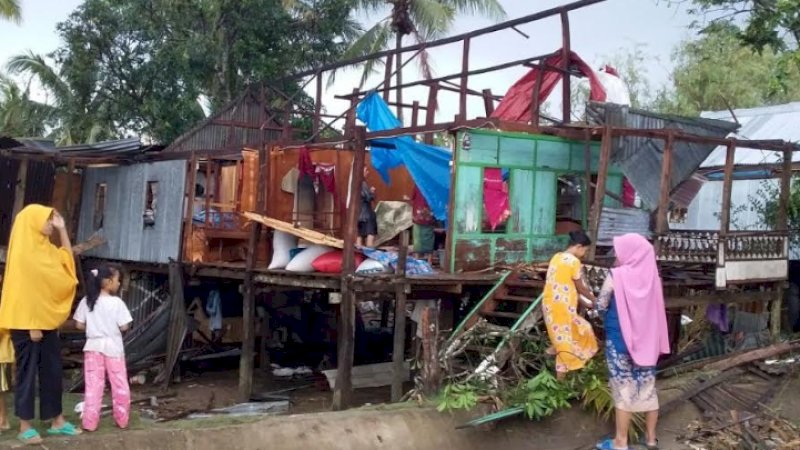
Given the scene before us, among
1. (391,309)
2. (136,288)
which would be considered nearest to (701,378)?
(391,309)

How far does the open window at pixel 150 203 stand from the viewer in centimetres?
1517

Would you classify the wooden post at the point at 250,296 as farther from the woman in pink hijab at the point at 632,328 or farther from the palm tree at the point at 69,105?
the palm tree at the point at 69,105

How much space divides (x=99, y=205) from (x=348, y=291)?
28.0ft

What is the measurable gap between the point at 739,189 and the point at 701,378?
7.37m

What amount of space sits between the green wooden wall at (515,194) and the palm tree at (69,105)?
513 inches

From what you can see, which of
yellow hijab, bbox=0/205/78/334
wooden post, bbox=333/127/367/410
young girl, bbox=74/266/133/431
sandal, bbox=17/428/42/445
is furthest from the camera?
wooden post, bbox=333/127/367/410

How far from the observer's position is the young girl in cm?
698

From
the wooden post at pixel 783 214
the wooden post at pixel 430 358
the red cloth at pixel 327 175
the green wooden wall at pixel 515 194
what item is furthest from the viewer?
the red cloth at pixel 327 175

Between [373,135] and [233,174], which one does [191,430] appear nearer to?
[373,135]

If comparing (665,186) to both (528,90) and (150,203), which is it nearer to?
(528,90)

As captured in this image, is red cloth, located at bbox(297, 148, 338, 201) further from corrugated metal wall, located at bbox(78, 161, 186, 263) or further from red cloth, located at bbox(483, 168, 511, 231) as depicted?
red cloth, located at bbox(483, 168, 511, 231)

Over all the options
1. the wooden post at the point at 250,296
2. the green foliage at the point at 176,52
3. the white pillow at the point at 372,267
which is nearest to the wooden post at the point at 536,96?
the white pillow at the point at 372,267

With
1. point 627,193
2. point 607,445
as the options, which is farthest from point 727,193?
point 607,445

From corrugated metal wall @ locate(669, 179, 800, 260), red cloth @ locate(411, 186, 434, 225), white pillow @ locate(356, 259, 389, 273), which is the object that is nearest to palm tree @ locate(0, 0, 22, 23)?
red cloth @ locate(411, 186, 434, 225)
